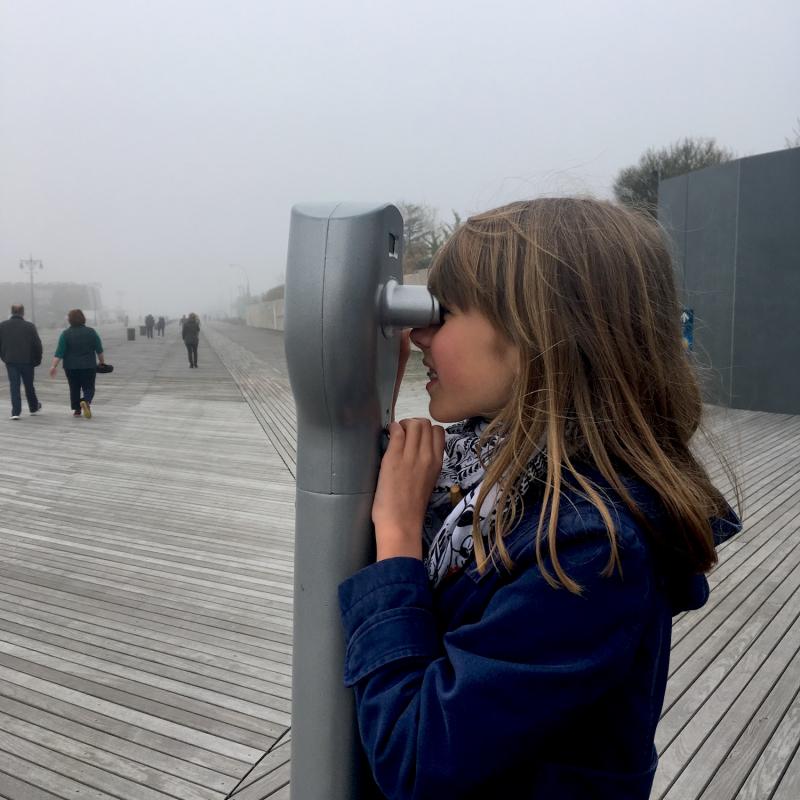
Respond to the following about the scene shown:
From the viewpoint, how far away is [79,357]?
10.5 metres

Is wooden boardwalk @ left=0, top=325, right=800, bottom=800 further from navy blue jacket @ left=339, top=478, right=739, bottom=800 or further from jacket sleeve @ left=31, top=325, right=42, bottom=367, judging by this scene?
jacket sleeve @ left=31, top=325, right=42, bottom=367

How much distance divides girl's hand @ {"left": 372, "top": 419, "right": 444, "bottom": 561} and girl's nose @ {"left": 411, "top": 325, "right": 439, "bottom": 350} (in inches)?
4.6

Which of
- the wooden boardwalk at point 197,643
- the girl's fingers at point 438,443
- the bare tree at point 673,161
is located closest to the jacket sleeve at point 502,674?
the girl's fingers at point 438,443

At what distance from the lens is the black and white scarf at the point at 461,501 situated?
93 cm

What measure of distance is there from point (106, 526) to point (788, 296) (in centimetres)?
994

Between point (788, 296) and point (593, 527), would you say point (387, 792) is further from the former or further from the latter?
point (788, 296)

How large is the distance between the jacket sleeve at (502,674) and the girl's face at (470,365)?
0.84 ft

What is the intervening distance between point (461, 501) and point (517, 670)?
24 cm

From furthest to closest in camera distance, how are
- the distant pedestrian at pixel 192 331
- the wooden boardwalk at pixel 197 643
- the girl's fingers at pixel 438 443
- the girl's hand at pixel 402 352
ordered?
the distant pedestrian at pixel 192 331
the wooden boardwalk at pixel 197 643
the girl's hand at pixel 402 352
the girl's fingers at pixel 438 443

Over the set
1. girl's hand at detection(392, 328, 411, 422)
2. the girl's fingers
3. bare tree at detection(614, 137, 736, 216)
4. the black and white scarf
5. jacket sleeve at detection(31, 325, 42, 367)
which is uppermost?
bare tree at detection(614, 137, 736, 216)

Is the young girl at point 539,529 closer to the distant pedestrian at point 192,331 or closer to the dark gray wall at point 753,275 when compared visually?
the dark gray wall at point 753,275

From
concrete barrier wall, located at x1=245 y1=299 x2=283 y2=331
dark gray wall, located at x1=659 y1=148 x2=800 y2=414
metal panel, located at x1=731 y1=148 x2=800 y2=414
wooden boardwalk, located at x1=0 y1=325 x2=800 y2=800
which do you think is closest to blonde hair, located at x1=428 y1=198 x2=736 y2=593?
wooden boardwalk, located at x1=0 y1=325 x2=800 y2=800

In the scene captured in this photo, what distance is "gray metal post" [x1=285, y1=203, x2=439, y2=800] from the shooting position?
97cm

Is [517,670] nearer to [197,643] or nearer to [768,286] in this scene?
[197,643]
